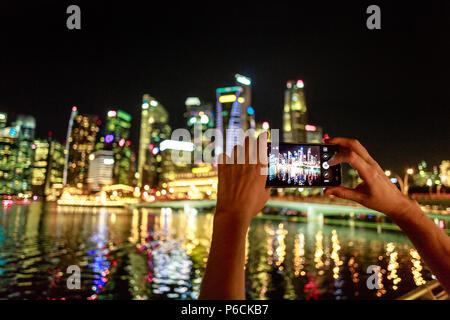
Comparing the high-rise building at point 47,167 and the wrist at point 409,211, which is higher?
the high-rise building at point 47,167

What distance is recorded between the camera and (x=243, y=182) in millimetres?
1224

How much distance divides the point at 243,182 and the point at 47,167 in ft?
459

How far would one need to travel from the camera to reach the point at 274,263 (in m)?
17.8

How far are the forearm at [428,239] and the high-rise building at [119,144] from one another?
5879 inches

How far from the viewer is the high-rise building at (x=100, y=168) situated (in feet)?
458

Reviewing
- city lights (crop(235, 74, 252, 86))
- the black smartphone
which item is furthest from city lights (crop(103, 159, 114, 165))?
the black smartphone

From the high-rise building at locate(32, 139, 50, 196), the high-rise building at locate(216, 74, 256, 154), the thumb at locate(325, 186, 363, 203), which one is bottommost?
the thumb at locate(325, 186, 363, 203)

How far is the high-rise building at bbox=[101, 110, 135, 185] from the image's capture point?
488 ft

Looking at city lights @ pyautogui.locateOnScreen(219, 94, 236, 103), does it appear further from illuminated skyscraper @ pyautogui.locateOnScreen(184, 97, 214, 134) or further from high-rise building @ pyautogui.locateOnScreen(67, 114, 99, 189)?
high-rise building @ pyautogui.locateOnScreen(67, 114, 99, 189)

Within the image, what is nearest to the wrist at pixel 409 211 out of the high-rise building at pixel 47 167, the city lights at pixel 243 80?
the high-rise building at pixel 47 167

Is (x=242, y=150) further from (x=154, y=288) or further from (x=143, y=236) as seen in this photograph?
(x=143, y=236)

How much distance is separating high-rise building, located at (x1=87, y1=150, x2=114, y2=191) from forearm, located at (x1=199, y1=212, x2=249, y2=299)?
5690 inches

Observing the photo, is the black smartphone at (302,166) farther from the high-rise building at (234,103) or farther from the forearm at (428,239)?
the high-rise building at (234,103)
